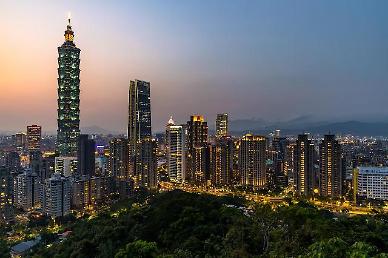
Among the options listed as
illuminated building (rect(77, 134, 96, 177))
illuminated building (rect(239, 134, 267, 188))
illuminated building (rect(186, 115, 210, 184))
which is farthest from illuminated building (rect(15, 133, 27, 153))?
illuminated building (rect(239, 134, 267, 188))

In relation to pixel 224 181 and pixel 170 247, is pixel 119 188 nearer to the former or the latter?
pixel 224 181

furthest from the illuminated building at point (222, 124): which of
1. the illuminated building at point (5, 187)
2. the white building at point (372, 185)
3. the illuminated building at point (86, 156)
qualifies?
the illuminated building at point (5, 187)

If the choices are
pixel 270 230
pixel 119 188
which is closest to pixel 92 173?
pixel 119 188

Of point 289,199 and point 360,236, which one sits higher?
point 360,236

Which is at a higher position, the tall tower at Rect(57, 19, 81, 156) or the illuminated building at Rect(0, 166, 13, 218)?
the tall tower at Rect(57, 19, 81, 156)

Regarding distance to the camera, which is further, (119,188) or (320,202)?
(119,188)

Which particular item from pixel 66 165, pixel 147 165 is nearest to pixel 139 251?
pixel 147 165

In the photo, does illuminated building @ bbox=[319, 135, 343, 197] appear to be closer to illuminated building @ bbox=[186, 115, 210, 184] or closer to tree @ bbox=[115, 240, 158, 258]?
illuminated building @ bbox=[186, 115, 210, 184]

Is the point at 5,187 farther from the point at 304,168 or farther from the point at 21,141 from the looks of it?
the point at 21,141
